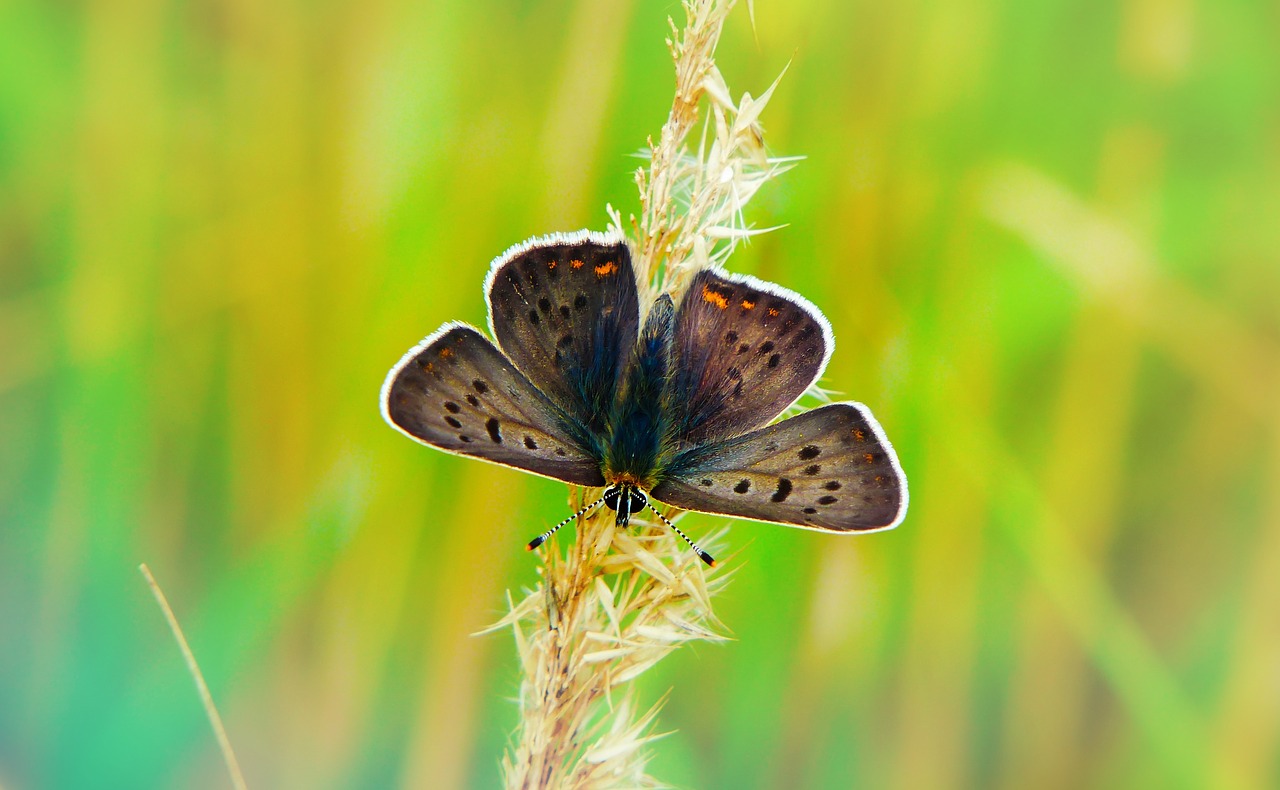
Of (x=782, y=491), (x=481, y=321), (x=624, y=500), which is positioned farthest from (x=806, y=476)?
(x=481, y=321)

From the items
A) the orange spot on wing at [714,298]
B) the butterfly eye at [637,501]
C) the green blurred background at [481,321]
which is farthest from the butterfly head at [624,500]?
the green blurred background at [481,321]

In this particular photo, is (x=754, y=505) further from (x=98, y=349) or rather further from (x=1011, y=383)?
(x=98, y=349)

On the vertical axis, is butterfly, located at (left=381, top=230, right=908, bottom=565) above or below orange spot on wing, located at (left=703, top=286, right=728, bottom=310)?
below

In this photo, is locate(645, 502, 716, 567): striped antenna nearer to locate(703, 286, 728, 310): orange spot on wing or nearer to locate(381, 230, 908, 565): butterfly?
locate(381, 230, 908, 565): butterfly

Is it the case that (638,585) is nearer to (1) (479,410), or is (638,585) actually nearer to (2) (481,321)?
(1) (479,410)

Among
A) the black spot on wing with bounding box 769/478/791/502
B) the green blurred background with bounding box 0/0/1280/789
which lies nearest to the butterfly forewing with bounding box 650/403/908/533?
the black spot on wing with bounding box 769/478/791/502

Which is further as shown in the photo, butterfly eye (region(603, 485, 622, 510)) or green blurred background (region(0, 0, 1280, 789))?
green blurred background (region(0, 0, 1280, 789))

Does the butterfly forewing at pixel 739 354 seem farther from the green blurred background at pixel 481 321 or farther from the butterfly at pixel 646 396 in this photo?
the green blurred background at pixel 481 321
